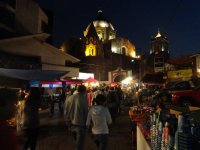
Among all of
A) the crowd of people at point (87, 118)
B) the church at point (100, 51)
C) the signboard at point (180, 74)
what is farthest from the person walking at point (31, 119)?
the church at point (100, 51)

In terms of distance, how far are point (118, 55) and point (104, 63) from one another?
11045mm

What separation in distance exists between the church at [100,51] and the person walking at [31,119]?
49990 millimetres

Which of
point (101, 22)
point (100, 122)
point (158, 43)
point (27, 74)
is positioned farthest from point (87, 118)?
point (101, 22)

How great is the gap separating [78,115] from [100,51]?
6533 cm

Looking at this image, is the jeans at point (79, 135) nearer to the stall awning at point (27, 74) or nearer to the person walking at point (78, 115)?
the person walking at point (78, 115)

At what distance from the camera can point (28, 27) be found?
30.8 m

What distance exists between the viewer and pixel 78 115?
6336 mm

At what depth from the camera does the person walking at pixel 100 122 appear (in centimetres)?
560

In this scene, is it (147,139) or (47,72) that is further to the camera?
(47,72)

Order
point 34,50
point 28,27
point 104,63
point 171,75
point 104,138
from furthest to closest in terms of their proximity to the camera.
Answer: point 104,63
point 28,27
point 171,75
point 34,50
point 104,138

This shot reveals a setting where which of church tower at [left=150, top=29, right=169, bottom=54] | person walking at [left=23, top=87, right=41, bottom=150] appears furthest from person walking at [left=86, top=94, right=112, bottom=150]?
church tower at [left=150, top=29, right=169, bottom=54]

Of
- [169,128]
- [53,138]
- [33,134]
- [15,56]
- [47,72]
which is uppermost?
[15,56]

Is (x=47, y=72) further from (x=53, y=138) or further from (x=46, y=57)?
(x=46, y=57)

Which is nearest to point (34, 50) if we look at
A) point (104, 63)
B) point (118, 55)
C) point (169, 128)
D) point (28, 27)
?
point (28, 27)
